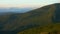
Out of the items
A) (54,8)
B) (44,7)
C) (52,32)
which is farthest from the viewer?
(44,7)

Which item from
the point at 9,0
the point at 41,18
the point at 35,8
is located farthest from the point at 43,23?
the point at 9,0

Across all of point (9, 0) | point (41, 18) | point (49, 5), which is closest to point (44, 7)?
point (49, 5)

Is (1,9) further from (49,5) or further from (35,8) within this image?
(49,5)

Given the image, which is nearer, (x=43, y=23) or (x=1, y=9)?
(x=43, y=23)

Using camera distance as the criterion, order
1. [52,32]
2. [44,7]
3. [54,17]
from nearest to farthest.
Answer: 1. [52,32]
2. [54,17]
3. [44,7]

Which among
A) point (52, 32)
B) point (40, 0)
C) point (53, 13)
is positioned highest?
point (40, 0)

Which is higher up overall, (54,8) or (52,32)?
(54,8)
